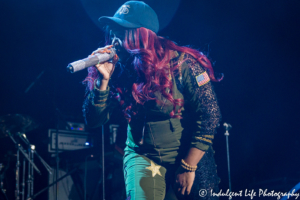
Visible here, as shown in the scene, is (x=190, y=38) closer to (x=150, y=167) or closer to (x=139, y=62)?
(x=139, y=62)

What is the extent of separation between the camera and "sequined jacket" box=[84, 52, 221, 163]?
1409mm

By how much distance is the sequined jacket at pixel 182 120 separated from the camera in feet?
4.62

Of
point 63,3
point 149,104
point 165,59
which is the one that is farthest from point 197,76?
point 63,3

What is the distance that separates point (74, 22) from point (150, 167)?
3374 mm

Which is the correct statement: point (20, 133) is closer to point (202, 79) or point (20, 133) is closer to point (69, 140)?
point (69, 140)

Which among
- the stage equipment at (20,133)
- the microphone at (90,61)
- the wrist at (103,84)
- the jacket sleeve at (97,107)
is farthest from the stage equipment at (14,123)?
the microphone at (90,61)

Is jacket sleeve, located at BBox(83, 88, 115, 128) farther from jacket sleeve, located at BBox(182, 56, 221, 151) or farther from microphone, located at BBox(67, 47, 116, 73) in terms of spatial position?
jacket sleeve, located at BBox(182, 56, 221, 151)

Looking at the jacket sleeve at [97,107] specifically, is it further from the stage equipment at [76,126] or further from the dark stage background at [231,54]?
the stage equipment at [76,126]

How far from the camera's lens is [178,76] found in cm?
146

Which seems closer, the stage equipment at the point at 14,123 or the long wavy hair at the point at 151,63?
the long wavy hair at the point at 151,63

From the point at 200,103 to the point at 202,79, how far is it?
0.45 ft

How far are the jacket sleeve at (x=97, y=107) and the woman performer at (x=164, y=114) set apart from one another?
0.02 m

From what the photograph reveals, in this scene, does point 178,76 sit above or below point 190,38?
below
